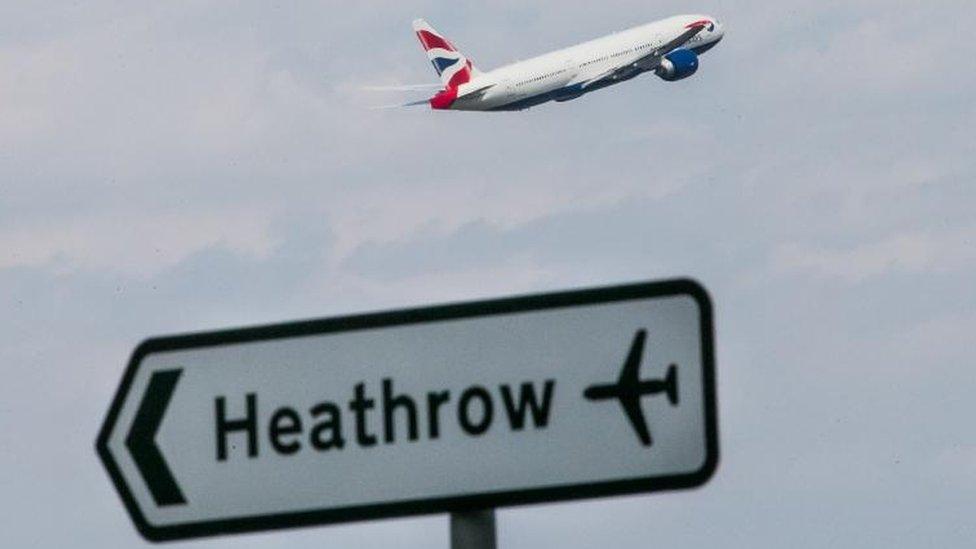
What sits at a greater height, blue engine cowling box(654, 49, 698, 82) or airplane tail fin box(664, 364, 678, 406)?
blue engine cowling box(654, 49, 698, 82)

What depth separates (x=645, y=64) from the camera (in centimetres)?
14500

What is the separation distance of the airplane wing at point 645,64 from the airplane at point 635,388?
459 ft

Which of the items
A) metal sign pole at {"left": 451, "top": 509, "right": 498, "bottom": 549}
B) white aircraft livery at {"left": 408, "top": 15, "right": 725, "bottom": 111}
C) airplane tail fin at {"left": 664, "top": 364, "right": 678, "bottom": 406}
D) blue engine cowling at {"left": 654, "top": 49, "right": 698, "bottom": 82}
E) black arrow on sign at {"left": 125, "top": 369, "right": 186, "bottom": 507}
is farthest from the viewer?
white aircraft livery at {"left": 408, "top": 15, "right": 725, "bottom": 111}

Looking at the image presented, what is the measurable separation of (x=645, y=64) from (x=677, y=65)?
13.4 feet

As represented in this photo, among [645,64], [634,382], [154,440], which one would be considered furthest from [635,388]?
[645,64]

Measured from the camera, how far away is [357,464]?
4.65m

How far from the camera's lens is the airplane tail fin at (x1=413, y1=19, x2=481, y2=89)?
5886 inches

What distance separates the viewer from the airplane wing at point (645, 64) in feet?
472

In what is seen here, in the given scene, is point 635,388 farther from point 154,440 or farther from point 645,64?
point 645,64

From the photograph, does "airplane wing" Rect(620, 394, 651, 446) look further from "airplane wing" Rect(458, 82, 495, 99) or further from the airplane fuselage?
"airplane wing" Rect(458, 82, 495, 99)

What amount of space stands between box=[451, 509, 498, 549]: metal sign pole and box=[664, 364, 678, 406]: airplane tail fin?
0.40 meters

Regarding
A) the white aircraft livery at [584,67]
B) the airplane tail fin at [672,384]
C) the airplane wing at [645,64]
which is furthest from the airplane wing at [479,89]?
the airplane tail fin at [672,384]

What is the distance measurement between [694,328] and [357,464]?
70 cm

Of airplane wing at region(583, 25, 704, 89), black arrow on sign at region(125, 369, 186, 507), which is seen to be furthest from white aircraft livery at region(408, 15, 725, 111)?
black arrow on sign at region(125, 369, 186, 507)
